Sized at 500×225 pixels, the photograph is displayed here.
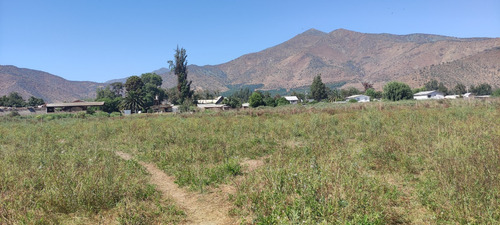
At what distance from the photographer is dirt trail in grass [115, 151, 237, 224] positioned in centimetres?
458

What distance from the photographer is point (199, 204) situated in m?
5.21

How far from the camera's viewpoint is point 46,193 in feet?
16.3

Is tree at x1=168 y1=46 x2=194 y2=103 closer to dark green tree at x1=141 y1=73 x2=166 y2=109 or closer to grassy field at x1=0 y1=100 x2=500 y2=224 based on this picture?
dark green tree at x1=141 y1=73 x2=166 y2=109

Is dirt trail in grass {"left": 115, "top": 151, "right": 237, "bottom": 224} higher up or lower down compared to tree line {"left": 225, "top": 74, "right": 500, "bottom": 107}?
lower down

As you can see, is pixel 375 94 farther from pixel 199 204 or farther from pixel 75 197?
pixel 75 197

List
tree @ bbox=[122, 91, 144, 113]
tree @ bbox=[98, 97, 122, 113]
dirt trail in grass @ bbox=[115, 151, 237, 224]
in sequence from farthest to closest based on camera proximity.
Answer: tree @ bbox=[98, 97, 122, 113]
tree @ bbox=[122, 91, 144, 113]
dirt trail in grass @ bbox=[115, 151, 237, 224]

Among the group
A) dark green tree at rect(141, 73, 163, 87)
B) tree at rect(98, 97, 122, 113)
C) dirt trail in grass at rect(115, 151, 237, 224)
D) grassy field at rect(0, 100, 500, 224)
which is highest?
dark green tree at rect(141, 73, 163, 87)

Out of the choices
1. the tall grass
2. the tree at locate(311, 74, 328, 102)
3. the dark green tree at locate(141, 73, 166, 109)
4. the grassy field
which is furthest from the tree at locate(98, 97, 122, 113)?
the tall grass

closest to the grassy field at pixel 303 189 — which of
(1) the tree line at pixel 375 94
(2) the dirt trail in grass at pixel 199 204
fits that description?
(2) the dirt trail in grass at pixel 199 204

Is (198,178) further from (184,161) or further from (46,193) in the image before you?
(46,193)

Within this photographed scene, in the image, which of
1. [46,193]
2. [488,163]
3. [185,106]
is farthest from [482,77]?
[46,193]

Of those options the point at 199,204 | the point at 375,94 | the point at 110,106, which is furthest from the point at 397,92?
the point at 110,106

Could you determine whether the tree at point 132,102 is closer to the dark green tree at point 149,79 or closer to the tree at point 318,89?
the tree at point 318,89

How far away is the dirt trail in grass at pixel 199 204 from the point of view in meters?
4.58
